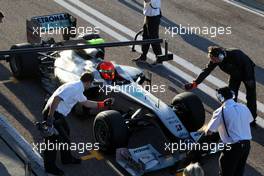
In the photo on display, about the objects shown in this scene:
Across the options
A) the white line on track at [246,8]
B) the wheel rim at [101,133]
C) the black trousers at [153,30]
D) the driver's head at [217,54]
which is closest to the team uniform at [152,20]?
the black trousers at [153,30]

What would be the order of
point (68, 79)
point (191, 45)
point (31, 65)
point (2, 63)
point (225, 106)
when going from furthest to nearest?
point (191, 45)
point (2, 63)
point (31, 65)
point (68, 79)
point (225, 106)

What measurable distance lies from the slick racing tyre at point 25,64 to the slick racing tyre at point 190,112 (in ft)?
12.5

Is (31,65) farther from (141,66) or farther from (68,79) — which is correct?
(141,66)

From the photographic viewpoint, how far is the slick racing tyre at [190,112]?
1016cm

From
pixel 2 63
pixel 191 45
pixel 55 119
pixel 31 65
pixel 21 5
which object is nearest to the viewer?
pixel 55 119

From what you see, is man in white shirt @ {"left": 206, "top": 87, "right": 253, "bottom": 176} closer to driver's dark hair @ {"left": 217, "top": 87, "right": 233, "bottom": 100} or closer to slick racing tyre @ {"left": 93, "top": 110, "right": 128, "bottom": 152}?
driver's dark hair @ {"left": 217, "top": 87, "right": 233, "bottom": 100}

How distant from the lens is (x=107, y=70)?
10820 millimetres

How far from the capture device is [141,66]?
14102 mm

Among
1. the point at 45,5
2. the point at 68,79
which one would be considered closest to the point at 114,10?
the point at 45,5

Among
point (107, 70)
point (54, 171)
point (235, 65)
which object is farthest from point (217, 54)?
point (54, 171)

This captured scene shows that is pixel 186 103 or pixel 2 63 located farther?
pixel 2 63

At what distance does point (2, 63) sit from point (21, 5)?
436 cm

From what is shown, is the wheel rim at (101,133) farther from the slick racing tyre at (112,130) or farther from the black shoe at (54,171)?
the black shoe at (54,171)

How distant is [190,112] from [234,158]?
6.03 ft
